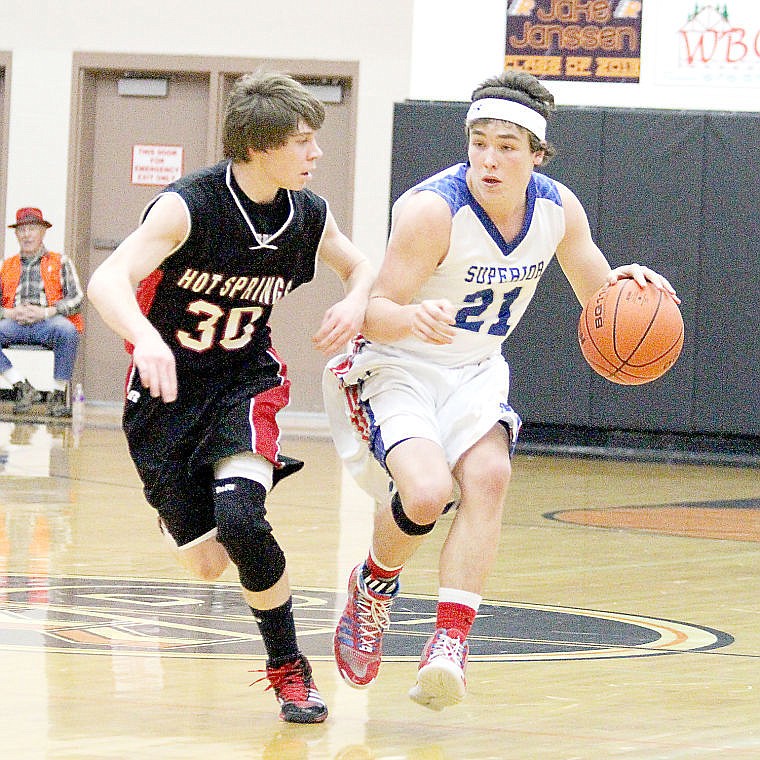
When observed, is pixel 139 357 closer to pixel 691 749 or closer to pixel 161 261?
pixel 161 261

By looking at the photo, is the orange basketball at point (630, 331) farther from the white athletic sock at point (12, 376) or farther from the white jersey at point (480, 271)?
the white athletic sock at point (12, 376)

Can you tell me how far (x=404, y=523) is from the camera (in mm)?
3604

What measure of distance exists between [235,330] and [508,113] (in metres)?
0.83

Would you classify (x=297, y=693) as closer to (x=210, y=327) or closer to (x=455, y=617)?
(x=455, y=617)

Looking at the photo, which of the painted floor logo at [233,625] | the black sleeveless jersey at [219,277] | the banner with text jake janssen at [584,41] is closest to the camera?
the black sleeveless jersey at [219,277]

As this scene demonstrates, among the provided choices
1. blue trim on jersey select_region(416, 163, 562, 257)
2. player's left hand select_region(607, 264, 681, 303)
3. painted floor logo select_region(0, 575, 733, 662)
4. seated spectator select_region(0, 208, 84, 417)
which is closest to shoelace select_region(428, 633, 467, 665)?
painted floor logo select_region(0, 575, 733, 662)

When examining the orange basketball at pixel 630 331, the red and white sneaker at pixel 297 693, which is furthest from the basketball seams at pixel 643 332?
the red and white sneaker at pixel 297 693

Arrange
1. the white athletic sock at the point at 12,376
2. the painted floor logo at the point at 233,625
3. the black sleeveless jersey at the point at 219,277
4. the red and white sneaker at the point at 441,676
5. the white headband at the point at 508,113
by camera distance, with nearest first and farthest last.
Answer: the red and white sneaker at the point at 441,676 → the black sleeveless jersey at the point at 219,277 → the white headband at the point at 508,113 → the painted floor logo at the point at 233,625 → the white athletic sock at the point at 12,376

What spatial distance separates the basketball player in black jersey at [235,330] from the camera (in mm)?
3309

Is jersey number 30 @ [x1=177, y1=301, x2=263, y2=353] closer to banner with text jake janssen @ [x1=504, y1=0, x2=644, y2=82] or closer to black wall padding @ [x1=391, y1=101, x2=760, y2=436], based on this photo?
black wall padding @ [x1=391, y1=101, x2=760, y2=436]

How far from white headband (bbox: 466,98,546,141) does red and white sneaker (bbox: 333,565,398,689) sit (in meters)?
1.12

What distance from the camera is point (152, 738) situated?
2916mm

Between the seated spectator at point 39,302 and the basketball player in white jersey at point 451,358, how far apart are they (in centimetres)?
814

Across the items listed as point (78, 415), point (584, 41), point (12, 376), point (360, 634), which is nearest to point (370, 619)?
point (360, 634)
